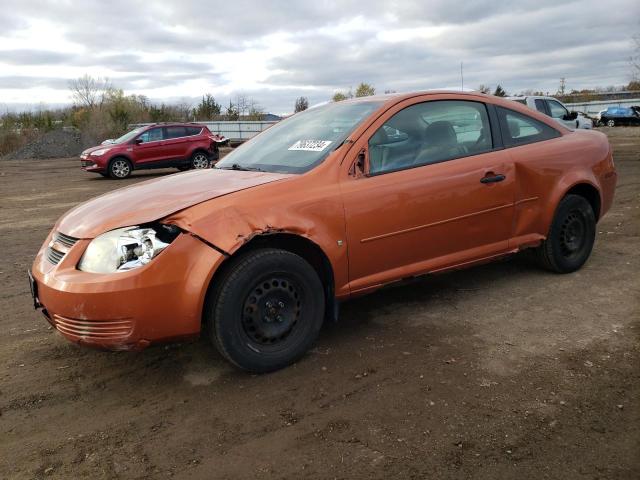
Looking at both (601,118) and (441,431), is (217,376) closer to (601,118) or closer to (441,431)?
(441,431)

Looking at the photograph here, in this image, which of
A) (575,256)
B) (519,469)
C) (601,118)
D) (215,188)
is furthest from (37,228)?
(601,118)

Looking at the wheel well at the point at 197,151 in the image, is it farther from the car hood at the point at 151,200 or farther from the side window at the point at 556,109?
the car hood at the point at 151,200

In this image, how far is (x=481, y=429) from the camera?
8.70 feet


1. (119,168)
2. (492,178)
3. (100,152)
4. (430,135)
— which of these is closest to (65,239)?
(430,135)

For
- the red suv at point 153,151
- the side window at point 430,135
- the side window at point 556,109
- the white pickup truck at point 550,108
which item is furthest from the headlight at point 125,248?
the red suv at point 153,151

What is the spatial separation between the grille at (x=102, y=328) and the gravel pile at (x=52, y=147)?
33184 mm

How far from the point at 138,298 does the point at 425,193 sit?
198 centimetres

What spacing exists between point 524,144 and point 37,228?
24.6 feet

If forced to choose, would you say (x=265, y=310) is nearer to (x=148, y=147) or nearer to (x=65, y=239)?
(x=65, y=239)

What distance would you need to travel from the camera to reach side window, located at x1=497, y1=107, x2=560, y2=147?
14.4 feet

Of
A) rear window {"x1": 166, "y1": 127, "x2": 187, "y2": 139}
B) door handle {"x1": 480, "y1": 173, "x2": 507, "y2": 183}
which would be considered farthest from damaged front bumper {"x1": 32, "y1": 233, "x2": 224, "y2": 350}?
rear window {"x1": 166, "y1": 127, "x2": 187, "y2": 139}

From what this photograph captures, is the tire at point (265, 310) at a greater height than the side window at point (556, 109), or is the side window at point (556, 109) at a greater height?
the side window at point (556, 109)

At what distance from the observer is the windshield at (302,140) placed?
3.73 metres

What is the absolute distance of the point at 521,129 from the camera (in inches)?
178
